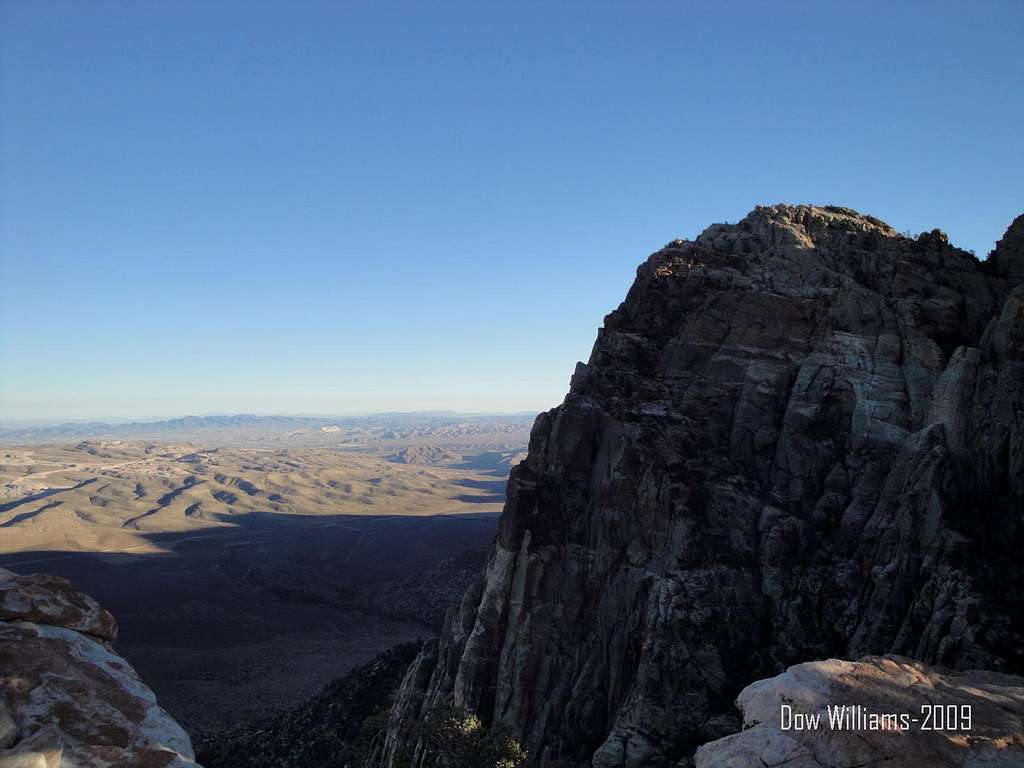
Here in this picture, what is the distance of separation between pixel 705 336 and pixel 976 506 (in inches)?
664

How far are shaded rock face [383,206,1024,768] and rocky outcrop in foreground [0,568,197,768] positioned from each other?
22.5 meters

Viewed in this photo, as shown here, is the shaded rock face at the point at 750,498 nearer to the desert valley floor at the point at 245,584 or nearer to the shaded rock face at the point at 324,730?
the shaded rock face at the point at 324,730

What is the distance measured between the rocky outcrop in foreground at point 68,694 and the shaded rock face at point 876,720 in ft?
41.0

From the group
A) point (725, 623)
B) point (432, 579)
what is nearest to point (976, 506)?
point (725, 623)

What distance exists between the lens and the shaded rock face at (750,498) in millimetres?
29281

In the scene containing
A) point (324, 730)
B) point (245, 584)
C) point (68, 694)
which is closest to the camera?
point (68, 694)

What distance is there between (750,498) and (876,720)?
2043 centimetres

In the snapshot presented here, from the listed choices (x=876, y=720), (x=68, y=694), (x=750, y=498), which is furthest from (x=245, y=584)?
(x=876, y=720)

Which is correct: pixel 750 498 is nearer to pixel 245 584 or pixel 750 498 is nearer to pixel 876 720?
pixel 876 720

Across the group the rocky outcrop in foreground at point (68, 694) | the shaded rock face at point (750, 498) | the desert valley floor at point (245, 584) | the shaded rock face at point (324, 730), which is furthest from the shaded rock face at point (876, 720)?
the desert valley floor at point (245, 584)

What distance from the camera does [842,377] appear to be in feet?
119

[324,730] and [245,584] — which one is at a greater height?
[324,730]

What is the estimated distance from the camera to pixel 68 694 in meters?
12.1

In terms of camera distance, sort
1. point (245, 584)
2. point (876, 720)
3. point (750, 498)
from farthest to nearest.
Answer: point (245, 584)
point (750, 498)
point (876, 720)
